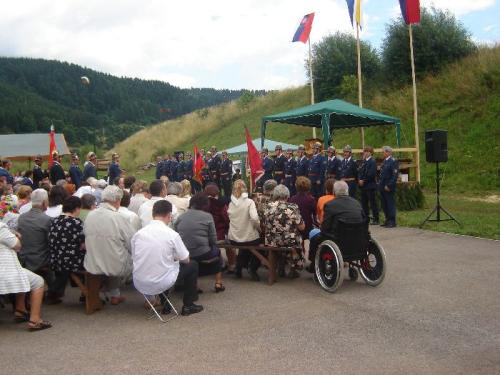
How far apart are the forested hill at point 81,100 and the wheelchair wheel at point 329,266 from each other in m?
78.7

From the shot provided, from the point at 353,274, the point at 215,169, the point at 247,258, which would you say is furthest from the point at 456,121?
the point at 247,258

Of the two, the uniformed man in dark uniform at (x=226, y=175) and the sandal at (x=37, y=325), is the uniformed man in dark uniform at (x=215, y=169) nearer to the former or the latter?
the uniformed man in dark uniform at (x=226, y=175)

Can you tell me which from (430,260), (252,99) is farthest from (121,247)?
(252,99)

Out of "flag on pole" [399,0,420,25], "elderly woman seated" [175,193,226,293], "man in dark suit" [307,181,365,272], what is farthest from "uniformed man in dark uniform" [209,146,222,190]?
"man in dark suit" [307,181,365,272]

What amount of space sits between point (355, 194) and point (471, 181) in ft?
22.6

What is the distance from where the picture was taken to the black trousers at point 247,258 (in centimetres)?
768

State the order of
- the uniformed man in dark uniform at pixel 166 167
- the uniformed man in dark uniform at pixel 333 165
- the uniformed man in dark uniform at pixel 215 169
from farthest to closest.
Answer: the uniformed man in dark uniform at pixel 166 167 < the uniformed man in dark uniform at pixel 215 169 < the uniformed man in dark uniform at pixel 333 165

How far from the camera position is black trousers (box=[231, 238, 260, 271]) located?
7.68m

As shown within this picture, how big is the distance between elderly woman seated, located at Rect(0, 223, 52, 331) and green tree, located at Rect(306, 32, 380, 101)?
29716 millimetres

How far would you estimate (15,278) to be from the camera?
5.59 m

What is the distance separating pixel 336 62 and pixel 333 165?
2199 centimetres

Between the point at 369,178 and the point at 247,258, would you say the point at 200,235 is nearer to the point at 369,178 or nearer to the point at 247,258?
the point at 247,258

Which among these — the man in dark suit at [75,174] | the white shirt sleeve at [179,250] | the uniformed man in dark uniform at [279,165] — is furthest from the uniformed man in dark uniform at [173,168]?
the white shirt sleeve at [179,250]

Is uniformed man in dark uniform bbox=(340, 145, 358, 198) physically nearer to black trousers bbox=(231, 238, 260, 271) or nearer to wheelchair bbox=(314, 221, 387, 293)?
black trousers bbox=(231, 238, 260, 271)
